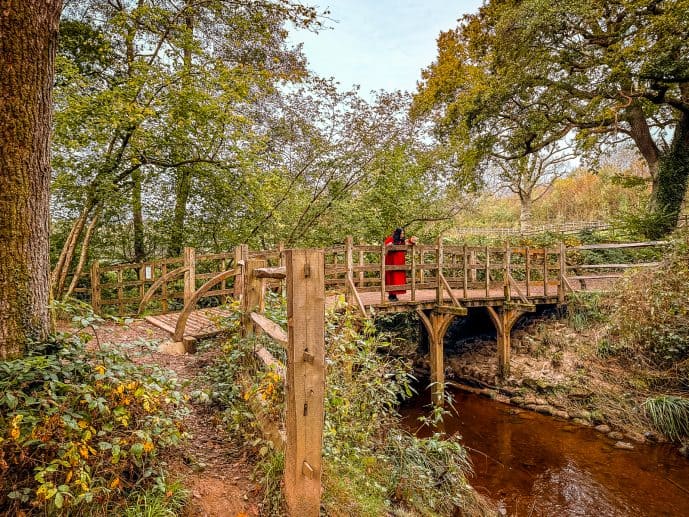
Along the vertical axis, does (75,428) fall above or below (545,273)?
below

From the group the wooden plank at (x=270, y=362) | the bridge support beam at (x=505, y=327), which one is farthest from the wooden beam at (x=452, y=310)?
the wooden plank at (x=270, y=362)

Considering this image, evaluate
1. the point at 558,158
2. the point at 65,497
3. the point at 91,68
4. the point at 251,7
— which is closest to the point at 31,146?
the point at 65,497

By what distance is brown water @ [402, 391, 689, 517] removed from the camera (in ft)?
15.6

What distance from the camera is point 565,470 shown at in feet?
18.5

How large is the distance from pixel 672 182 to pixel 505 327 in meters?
10.7

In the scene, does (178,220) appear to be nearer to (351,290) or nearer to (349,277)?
(349,277)

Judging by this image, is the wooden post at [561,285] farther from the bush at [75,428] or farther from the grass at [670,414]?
the bush at [75,428]

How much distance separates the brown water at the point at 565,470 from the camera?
15.6ft

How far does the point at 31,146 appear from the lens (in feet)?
8.28

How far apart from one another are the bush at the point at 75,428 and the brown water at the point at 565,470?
15.2 feet

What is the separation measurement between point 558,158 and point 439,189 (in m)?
18.0

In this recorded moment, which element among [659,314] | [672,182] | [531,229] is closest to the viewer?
[659,314]

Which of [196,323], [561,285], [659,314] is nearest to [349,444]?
[196,323]

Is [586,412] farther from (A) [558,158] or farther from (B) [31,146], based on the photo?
(A) [558,158]
